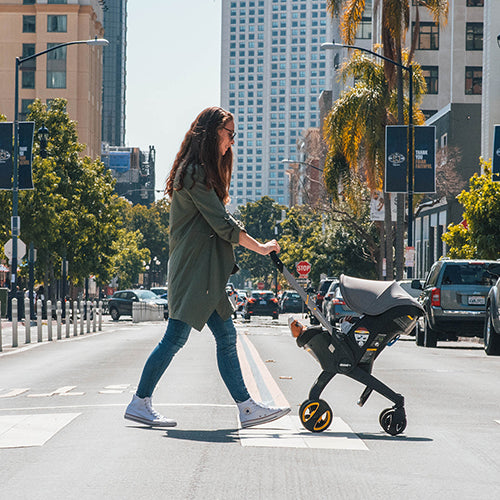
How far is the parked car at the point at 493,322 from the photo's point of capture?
18.0 metres

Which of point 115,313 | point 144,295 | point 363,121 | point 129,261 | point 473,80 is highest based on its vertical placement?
point 473,80

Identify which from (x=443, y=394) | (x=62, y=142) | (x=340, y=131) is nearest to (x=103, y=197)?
(x=62, y=142)

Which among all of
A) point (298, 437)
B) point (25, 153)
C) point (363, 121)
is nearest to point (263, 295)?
point (363, 121)

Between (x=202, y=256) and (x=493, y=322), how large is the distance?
12024 millimetres

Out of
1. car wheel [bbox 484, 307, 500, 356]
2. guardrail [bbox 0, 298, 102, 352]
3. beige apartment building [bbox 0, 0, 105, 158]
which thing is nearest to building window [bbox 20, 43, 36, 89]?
beige apartment building [bbox 0, 0, 105, 158]

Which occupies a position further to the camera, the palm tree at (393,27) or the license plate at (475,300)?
the palm tree at (393,27)

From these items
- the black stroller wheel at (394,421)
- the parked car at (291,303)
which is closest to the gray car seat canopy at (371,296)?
the black stroller wheel at (394,421)

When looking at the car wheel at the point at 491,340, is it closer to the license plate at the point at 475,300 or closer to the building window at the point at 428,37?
the license plate at the point at 475,300

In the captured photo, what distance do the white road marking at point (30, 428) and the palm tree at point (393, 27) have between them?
98.9 ft

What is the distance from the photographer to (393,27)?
124 ft

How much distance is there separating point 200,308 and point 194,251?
39 centimetres

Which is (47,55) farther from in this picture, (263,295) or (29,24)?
(263,295)

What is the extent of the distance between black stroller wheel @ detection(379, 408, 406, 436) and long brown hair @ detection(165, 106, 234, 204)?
6.02 feet

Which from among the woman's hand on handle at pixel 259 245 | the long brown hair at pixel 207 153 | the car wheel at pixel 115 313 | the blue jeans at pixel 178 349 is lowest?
the car wheel at pixel 115 313
